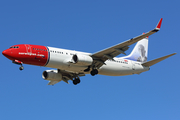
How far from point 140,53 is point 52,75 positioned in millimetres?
15948

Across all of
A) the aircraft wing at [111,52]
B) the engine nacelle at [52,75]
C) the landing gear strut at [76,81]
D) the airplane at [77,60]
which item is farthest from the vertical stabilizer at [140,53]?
the engine nacelle at [52,75]

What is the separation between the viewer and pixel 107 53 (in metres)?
41.8

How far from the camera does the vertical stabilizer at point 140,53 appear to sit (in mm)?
49622

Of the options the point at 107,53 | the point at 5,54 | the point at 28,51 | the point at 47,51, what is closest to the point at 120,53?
the point at 107,53

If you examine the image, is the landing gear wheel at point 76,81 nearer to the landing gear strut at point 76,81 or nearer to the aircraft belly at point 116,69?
the landing gear strut at point 76,81

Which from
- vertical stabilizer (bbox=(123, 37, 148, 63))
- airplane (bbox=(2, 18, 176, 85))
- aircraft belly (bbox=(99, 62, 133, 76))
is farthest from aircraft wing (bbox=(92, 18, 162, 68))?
vertical stabilizer (bbox=(123, 37, 148, 63))

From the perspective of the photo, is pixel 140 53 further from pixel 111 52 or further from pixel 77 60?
pixel 77 60

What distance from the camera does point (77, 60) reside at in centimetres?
4025

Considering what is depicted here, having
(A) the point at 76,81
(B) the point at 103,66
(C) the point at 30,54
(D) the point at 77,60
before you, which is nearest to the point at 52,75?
(A) the point at 76,81

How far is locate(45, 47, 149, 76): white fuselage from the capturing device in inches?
1590

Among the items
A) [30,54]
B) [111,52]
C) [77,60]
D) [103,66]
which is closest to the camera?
[30,54]

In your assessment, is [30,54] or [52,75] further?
[52,75]

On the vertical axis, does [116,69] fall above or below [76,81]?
above

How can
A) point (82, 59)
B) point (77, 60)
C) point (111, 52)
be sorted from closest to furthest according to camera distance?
point (77, 60) → point (82, 59) → point (111, 52)
